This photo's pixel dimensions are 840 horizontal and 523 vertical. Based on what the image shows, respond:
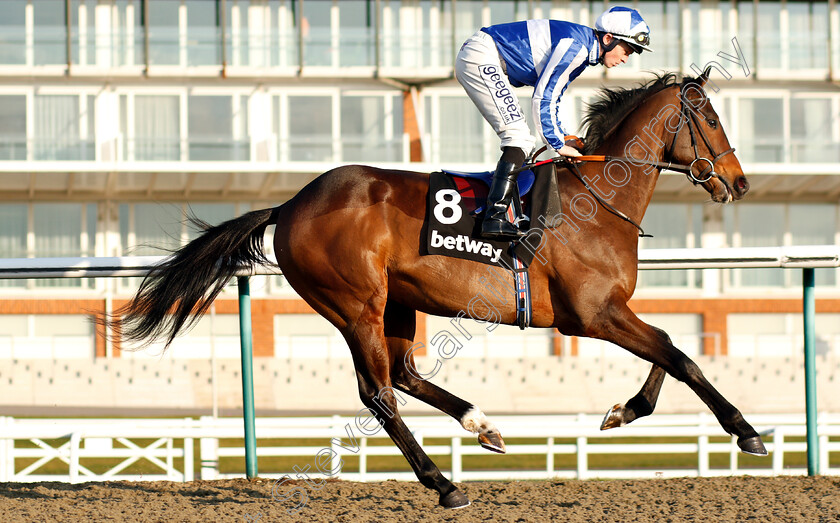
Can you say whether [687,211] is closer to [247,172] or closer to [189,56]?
[247,172]

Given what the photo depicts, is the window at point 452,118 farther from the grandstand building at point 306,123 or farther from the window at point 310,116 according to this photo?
the window at point 310,116

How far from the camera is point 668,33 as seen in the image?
25375mm

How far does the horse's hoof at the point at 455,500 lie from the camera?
13.4 ft

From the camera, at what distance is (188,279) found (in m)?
4.63

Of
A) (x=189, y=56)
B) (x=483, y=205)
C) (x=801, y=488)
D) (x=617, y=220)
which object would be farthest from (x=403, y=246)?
(x=189, y=56)

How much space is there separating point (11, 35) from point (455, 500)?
23.3m

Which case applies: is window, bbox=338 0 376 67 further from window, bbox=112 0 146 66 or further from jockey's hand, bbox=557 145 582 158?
jockey's hand, bbox=557 145 582 158

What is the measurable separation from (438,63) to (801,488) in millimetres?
21220

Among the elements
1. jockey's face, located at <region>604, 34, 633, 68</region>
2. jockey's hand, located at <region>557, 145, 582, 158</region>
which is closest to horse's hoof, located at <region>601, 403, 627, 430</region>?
jockey's hand, located at <region>557, 145, 582, 158</region>

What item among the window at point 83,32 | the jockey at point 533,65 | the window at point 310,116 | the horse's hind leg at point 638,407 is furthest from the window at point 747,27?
the horse's hind leg at point 638,407

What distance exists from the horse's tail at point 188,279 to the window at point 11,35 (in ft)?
71.6

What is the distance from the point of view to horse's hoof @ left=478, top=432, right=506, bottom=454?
4.27 metres

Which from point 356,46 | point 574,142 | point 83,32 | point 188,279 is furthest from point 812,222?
point 188,279

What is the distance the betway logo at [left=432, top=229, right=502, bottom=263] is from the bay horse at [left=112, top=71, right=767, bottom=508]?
0.21ft
